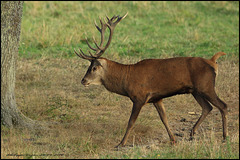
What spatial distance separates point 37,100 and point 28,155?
3.29 meters

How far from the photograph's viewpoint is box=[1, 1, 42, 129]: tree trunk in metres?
6.97

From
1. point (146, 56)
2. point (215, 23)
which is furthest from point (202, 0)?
point (146, 56)

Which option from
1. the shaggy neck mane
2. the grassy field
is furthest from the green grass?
the shaggy neck mane

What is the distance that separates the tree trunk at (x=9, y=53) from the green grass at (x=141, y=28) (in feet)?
17.0

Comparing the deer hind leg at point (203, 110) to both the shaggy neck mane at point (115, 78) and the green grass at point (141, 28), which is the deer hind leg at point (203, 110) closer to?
the shaggy neck mane at point (115, 78)

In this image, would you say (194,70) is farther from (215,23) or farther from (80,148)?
(215,23)

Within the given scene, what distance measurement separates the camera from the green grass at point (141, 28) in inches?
512

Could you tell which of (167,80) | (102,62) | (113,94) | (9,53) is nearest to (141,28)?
(113,94)

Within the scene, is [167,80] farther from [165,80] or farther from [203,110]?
[203,110]

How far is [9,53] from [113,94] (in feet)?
10.6

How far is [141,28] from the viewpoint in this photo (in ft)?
51.8

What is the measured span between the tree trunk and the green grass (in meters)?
5.18

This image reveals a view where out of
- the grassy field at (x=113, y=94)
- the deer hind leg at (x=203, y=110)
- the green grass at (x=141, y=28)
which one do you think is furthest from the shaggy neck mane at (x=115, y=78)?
the green grass at (x=141, y=28)

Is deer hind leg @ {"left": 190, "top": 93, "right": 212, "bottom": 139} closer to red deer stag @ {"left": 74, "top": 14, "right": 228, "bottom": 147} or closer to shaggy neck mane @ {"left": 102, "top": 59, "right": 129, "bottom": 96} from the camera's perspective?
red deer stag @ {"left": 74, "top": 14, "right": 228, "bottom": 147}
